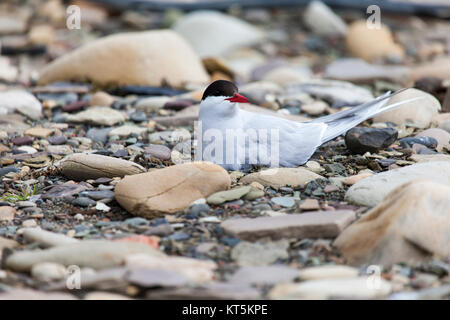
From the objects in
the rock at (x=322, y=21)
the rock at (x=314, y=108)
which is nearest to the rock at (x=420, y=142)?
the rock at (x=314, y=108)

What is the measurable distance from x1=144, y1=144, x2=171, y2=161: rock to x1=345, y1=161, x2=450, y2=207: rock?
1556 millimetres

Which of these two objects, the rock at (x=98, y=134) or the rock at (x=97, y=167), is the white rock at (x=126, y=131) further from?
the rock at (x=97, y=167)

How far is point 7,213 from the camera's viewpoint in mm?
3797

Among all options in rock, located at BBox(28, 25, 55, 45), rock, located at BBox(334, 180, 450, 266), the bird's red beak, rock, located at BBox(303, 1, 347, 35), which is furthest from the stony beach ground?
rock, located at BBox(303, 1, 347, 35)

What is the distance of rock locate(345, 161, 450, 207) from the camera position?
364cm

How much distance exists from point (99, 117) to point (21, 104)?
87 centimetres

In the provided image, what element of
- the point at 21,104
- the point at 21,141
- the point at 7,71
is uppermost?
the point at 7,71

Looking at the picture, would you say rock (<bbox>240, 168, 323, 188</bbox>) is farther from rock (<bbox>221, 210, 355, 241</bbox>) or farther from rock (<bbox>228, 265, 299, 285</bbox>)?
rock (<bbox>228, 265, 299, 285</bbox>)

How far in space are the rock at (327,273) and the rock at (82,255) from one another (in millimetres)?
735

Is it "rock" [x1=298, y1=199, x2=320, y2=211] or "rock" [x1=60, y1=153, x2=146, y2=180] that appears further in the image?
"rock" [x1=60, y1=153, x2=146, y2=180]

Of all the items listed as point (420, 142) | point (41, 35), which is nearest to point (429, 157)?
point (420, 142)

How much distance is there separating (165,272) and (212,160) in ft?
4.98

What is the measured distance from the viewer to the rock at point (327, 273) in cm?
288

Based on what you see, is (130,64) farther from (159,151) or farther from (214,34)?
(214,34)
